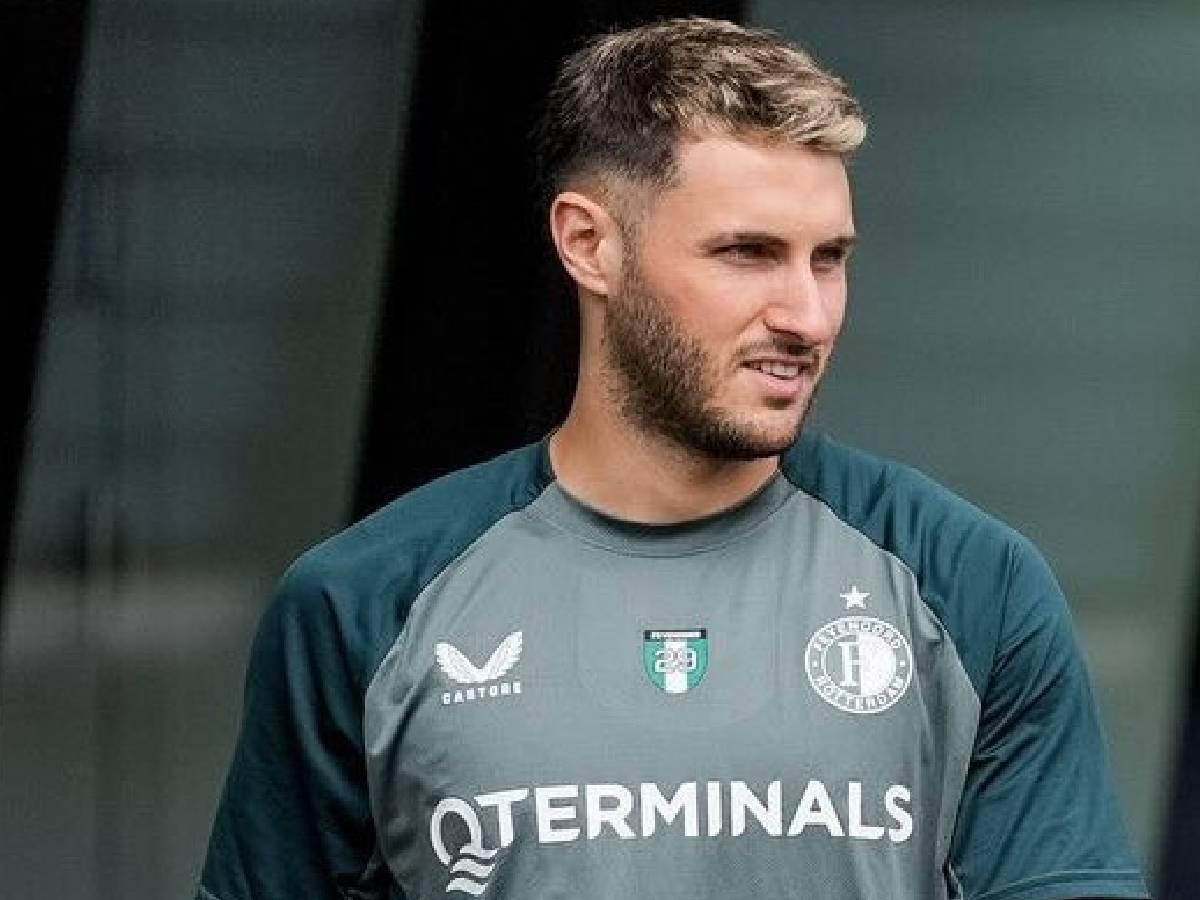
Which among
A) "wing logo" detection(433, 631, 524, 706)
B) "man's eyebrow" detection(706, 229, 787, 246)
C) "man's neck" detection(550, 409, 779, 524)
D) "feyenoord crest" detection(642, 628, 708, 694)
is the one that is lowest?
"wing logo" detection(433, 631, 524, 706)

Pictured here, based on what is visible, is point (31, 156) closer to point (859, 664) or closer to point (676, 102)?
point (676, 102)

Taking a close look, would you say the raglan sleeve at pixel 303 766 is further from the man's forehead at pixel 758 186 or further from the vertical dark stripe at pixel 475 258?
the vertical dark stripe at pixel 475 258

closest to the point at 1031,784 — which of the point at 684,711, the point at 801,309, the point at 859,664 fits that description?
the point at 859,664

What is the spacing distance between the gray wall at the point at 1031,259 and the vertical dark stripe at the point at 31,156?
85 cm

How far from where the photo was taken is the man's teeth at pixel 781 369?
2.24 meters

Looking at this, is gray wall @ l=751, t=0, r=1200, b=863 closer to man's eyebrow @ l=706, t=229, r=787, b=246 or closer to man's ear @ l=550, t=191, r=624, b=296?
man's ear @ l=550, t=191, r=624, b=296

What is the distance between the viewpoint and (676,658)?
7.48 ft

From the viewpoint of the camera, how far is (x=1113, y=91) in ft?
12.7

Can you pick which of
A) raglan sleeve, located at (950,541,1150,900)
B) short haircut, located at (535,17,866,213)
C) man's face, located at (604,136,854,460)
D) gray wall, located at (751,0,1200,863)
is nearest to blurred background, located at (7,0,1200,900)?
gray wall, located at (751,0,1200,863)

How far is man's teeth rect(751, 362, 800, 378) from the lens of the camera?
224 cm

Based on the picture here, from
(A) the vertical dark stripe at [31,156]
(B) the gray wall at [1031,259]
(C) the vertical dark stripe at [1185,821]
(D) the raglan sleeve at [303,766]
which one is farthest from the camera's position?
(C) the vertical dark stripe at [1185,821]

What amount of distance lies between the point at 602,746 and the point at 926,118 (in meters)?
1.76

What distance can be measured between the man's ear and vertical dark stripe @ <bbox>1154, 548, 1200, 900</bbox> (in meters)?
1.78

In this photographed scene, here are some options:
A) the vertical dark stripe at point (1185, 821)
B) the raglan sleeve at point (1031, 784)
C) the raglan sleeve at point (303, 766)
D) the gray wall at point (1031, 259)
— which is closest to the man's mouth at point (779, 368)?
the raglan sleeve at point (1031, 784)
